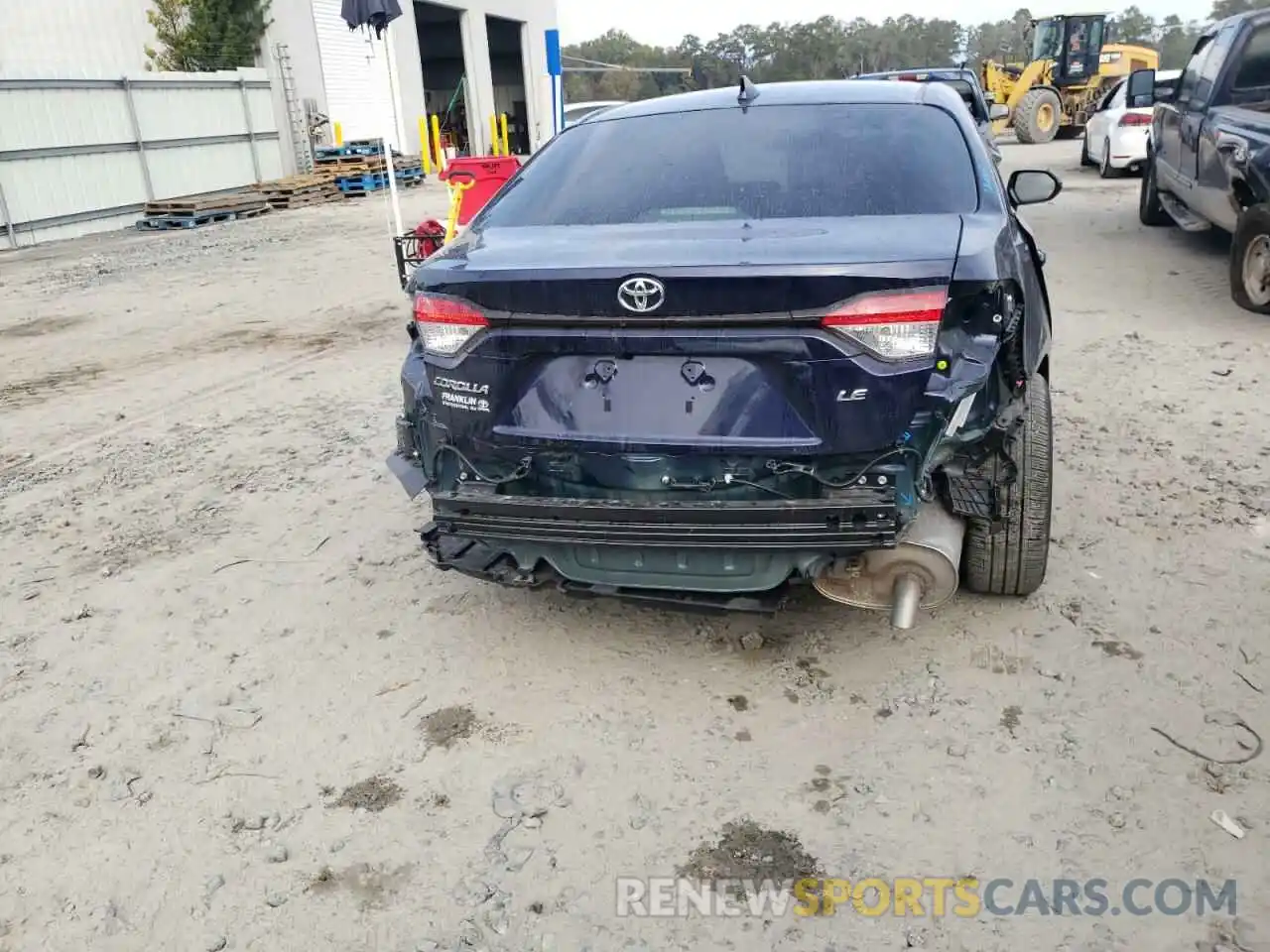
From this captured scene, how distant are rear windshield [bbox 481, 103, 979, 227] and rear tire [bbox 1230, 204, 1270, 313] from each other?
4.31m

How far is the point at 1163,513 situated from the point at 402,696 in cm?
301

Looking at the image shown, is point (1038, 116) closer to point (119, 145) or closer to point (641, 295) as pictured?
point (119, 145)

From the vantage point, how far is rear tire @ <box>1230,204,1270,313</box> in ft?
21.1

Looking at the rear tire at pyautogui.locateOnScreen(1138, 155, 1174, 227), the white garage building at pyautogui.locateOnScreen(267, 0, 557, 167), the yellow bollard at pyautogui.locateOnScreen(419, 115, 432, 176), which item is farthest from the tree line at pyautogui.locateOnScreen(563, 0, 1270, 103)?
the rear tire at pyautogui.locateOnScreen(1138, 155, 1174, 227)

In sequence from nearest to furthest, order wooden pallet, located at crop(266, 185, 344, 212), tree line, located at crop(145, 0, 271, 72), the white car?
the white car < wooden pallet, located at crop(266, 185, 344, 212) < tree line, located at crop(145, 0, 271, 72)

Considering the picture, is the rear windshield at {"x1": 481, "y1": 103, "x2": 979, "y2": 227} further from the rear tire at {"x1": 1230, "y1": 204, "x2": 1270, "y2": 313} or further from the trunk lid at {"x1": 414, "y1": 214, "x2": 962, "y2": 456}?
the rear tire at {"x1": 1230, "y1": 204, "x2": 1270, "y2": 313}

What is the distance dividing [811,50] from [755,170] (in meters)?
78.1

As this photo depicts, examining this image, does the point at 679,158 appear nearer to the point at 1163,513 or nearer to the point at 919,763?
the point at 919,763

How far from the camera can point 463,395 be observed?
2771 millimetres

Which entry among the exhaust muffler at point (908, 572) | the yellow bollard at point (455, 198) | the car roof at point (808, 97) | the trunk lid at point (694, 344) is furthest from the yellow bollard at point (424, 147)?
the exhaust muffler at point (908, 572)

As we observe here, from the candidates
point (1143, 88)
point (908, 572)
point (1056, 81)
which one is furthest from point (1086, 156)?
point (908, 572)

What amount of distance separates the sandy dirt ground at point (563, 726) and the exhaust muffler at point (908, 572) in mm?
280

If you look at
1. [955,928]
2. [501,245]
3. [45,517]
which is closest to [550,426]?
[501,245]

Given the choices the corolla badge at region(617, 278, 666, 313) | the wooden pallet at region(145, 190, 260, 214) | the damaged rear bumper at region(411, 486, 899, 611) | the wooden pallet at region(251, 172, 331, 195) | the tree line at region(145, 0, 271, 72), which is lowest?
the wooden pallet at region(145, 190, 260, 214)
